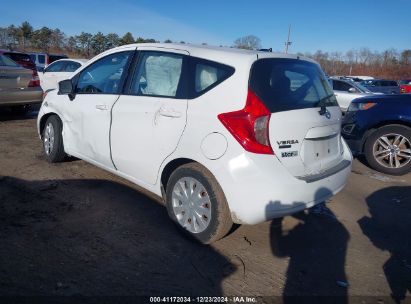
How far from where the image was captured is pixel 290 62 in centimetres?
331

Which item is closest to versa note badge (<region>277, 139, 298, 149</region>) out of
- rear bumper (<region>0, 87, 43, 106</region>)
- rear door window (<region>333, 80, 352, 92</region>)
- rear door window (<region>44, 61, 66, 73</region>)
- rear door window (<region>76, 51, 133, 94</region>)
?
rear door window (<region>76, 51, 133, 94</region>)

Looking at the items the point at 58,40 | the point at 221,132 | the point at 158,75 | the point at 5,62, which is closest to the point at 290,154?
the point at 221,132

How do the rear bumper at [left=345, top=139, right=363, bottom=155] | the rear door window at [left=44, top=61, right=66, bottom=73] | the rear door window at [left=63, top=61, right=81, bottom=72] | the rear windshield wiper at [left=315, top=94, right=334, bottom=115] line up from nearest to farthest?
1. the rear windshield wiper at [left=315, top=94, right=334, bottom=115]
2. the rear bumper at [left=345, top=139, right=363, bottom=155]
3. the rear door window at [left=63, top=61, right=81, bottom=72]
4. the rear door window at [left=44, top=61, right=66, bottom=73]

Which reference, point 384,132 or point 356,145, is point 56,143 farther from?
point 384,132

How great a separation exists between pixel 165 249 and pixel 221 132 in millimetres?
1149

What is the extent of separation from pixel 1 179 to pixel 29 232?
1590 millimetres

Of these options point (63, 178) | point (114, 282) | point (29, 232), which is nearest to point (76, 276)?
point (114, 282)

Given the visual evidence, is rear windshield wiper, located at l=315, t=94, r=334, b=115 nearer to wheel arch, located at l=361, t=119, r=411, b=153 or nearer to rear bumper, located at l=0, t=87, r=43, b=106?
wheel arch, located at l=361, t=119, r=411, b=153

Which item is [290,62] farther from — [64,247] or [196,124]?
[64,247]

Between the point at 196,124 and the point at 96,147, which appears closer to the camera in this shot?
the point at 196,124

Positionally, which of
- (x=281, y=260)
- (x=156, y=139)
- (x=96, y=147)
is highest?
(x=156, y=139)

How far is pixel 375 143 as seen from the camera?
590 cm

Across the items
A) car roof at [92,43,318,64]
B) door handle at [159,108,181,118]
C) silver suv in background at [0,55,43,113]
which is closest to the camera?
car roof at [92,43,318,64]

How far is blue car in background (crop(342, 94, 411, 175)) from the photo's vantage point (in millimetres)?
5723
